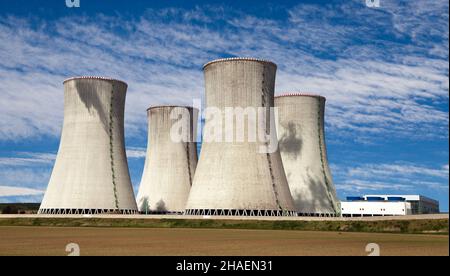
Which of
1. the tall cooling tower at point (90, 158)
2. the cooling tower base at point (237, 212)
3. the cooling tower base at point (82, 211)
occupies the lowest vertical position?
the cooling tower base at point (237, 212)

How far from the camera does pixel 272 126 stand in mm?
55000

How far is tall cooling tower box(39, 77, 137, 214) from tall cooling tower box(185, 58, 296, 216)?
417 inches

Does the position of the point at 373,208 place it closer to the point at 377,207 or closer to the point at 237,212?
the point at 377,207

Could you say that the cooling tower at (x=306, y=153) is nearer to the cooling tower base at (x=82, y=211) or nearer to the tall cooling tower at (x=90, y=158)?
the tall cooling tower at (x=90, y=158)

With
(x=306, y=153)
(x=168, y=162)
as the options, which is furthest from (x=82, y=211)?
(x=306, y=153)

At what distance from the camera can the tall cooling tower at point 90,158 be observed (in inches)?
2376

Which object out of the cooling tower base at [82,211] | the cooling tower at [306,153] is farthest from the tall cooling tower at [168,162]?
the cooling tower at [306,153]

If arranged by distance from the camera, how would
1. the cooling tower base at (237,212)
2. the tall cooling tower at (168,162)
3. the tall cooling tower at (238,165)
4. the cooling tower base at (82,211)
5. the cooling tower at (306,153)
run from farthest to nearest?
the tall cooling tower at (168,162), the cooling tower at (306,153), the cooling tower base at (82,211), the cooling tower base at (237,212), the tall cooling tower at (238,165)

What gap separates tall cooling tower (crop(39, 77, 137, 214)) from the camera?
60.3 meters

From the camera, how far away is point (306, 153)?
2645 inches

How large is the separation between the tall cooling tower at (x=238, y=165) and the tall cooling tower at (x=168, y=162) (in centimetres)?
1617

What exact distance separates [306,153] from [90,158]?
2424cm

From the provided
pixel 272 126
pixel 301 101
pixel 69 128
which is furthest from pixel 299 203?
pixel 69 128
